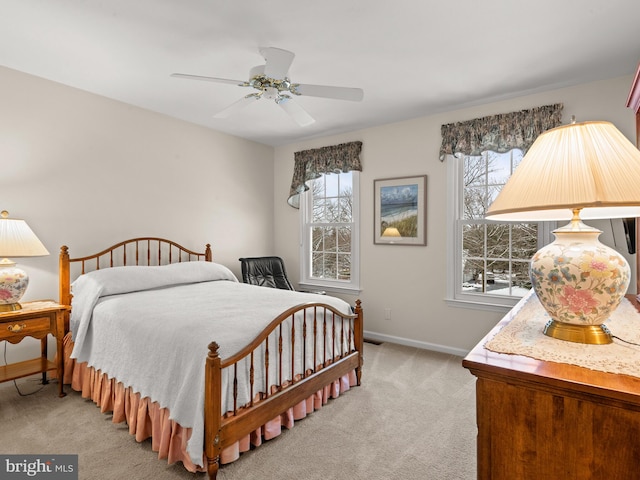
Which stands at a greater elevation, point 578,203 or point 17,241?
point 578,203

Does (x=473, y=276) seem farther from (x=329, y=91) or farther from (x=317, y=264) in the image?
(x=329, y=91)

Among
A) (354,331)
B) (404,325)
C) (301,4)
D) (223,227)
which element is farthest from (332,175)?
(301,4)

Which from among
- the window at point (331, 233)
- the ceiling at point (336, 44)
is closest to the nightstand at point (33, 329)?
the ceiling at point (336, 44)

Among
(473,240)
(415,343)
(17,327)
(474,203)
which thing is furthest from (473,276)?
(17,327)

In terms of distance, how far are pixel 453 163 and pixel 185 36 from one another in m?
2.71

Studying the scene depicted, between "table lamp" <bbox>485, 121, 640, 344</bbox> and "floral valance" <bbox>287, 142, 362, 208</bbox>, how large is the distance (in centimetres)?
342

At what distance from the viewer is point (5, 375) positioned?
101 inches

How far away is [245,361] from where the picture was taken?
2.03m

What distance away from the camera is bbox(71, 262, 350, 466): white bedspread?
6.21 feet

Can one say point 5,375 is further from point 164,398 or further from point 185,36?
point 185,36

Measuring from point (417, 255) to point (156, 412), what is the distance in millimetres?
2906

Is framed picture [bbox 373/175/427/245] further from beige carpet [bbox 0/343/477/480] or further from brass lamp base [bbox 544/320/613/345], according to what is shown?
brass lamp base [bbox 544/320/613/345]

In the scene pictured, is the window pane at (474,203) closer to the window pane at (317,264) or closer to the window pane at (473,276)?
the window pane at (473,276)

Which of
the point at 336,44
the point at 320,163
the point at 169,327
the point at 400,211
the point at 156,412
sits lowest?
the point at 156,412
